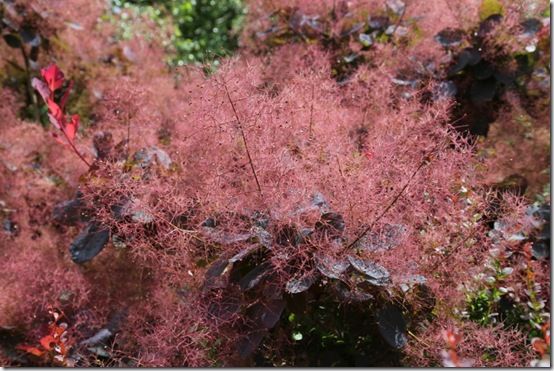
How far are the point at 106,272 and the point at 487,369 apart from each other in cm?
161

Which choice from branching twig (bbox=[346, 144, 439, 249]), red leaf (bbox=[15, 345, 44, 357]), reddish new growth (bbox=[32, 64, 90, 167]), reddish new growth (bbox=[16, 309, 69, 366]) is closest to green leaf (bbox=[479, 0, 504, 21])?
branching twig (bbox=[346, 144, 439, 249])

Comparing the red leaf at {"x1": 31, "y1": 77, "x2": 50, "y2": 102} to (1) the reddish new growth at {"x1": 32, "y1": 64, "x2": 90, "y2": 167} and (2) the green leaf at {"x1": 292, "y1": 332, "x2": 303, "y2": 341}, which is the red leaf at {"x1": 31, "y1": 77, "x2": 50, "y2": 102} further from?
(2) the green leaf at {"x1": 292, "y1": 332, "x2": 303, "y2": 341}

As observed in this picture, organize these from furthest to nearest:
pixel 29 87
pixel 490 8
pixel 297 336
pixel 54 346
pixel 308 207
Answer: pixel 29 87 < pixel 490 8 < pixel 54 346 < pixel 297 336 < pixel 308 207

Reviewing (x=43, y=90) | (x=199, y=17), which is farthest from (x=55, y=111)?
(x=199, y=17)

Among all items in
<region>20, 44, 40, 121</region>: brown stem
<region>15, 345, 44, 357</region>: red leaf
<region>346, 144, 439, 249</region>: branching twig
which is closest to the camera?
<region>346, 144, 439, 249</region>: branching twig

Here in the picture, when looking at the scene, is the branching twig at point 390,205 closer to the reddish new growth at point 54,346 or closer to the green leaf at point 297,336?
the green leaf at point 297,336

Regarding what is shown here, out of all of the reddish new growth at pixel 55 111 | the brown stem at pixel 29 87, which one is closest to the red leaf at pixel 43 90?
the reddish new growth at pixel 55 111

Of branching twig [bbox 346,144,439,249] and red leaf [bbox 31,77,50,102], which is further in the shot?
red leaf [bbox 31,77,50,102]

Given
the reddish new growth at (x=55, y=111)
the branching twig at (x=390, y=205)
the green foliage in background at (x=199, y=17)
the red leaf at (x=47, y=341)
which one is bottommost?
the green foliage in background at (x=199, y=17)

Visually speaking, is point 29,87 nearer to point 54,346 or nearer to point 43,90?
point 43,90

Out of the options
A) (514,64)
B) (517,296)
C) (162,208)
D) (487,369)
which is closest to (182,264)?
(162,208)

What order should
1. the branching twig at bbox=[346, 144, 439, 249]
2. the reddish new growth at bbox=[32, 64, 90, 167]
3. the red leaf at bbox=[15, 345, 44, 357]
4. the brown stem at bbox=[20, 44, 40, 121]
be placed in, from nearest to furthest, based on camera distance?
the branching twig at bbox=[346, 144, 439, 249] → the red leaf at bbox=[15, 345, 44, 357] → the reddish new growth at bbox=[32, 64, 90, 167] → the brown stem at bbox=[20, 44, 40, 121]

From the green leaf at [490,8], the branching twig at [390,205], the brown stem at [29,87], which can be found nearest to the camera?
the branching twig at [390,205]

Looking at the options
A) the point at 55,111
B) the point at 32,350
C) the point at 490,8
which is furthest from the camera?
the point at 490,8
